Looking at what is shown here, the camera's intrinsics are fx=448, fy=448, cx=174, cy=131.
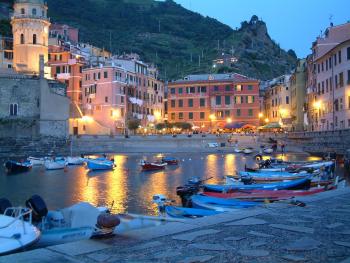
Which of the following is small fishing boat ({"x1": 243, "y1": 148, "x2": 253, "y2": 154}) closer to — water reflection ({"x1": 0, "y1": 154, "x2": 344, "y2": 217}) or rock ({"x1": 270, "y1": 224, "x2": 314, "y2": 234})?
water reflection ({"x1": 0, "y1": 154, "x2": 344, "y2": 217})

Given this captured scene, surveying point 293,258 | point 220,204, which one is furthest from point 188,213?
point 293,258

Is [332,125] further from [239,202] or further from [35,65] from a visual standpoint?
[35,65]

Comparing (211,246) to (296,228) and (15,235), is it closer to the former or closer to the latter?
(296,228)

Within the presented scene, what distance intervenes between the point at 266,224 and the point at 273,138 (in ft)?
233

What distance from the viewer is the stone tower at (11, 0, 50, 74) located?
87.2 meters

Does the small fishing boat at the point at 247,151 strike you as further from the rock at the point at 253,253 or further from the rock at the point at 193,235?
the rock at the point at 253,253

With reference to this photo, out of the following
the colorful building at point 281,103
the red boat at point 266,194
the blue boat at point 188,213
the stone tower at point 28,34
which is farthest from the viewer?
the colorful building at point 281,103

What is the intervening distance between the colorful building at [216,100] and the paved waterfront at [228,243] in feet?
283

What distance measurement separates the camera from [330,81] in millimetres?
62844

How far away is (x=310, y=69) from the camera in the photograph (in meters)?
77.8

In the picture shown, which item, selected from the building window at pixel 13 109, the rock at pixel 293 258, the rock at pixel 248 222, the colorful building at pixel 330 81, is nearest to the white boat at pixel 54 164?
the building window at pixel 13 109

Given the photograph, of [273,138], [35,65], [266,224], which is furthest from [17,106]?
[266,224]

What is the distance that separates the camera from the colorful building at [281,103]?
3785 inches

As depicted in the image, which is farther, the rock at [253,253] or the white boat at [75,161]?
the white boat at [75,161]
